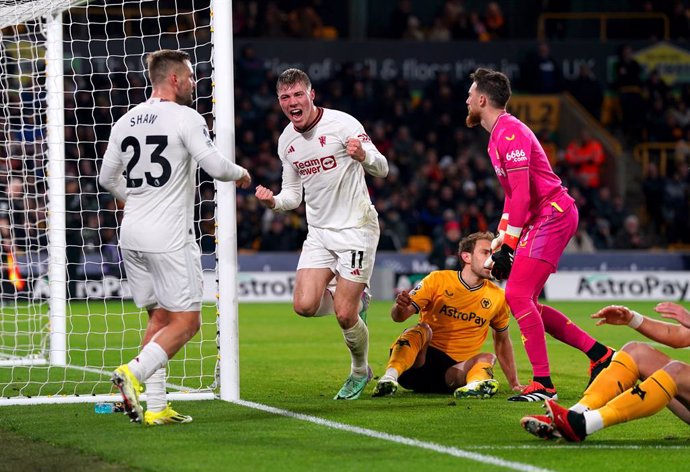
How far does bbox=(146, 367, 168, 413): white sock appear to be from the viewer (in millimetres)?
7336

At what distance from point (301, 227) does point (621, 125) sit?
944cm

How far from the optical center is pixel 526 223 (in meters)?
8.34

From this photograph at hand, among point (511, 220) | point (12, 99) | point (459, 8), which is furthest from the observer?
point (459, 8)

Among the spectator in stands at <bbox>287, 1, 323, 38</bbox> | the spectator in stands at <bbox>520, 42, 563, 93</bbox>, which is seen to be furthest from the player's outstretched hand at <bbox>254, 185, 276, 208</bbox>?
the spectator in stands at <bbox>520, 42, 563, 93</bbox>

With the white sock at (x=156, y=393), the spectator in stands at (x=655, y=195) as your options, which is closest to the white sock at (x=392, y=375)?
the white sock at (x=156, y=393)

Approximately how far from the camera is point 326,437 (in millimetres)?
6641

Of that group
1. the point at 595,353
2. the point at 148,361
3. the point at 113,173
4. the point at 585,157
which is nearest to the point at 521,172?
the point at 595,353

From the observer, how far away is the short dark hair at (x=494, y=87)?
27.2 feet

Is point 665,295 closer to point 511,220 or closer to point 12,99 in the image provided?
point 12,99

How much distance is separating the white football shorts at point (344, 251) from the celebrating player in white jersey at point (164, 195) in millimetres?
1429

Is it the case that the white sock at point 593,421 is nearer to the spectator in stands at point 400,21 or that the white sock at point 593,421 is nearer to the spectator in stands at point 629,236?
the spectator in stands at point 629,236

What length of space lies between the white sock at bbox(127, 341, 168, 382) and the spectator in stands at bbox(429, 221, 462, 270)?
47.0 ft

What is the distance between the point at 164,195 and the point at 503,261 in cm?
233

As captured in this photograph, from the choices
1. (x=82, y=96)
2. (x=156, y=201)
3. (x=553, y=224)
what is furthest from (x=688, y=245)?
(x=156, y=201)
